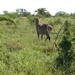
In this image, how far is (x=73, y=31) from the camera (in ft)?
22.7

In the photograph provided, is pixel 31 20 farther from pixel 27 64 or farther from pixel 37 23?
pixel 27 64

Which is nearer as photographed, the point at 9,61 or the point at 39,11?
the point at 9,61

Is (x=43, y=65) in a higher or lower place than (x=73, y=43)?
lower

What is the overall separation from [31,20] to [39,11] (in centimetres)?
1590

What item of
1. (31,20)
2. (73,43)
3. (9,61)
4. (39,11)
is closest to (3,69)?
(9,61)

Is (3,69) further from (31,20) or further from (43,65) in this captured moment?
(31,20)

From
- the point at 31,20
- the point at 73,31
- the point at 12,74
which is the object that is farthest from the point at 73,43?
the point at 31,20

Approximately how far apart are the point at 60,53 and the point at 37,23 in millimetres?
8019

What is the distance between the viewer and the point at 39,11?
36.8 m

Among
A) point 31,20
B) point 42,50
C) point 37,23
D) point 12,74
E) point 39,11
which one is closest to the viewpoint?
point 12,74

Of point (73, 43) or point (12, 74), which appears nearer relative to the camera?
point (12, 74)

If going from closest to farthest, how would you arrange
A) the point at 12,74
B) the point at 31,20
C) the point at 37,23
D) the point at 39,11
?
1. the point at 12,74
2. the point at 37,23
3. the point at 31,20
4. the point at 39,11

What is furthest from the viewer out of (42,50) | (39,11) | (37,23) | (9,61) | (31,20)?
(39,11)

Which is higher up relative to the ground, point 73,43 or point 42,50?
point 73,43
